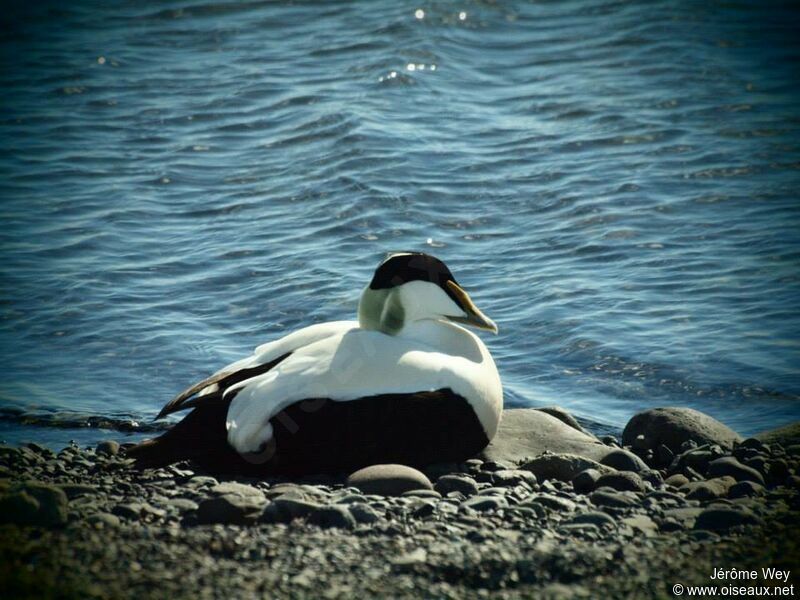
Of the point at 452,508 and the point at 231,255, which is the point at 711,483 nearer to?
the point at 452,508

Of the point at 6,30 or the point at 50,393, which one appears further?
the point at 6,30

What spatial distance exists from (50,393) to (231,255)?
2.68m

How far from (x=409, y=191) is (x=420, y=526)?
632 centimetres

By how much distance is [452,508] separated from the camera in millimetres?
4781

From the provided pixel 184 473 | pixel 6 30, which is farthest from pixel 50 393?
pixel 6 30

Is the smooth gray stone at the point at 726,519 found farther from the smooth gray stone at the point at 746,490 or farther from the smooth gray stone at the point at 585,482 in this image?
the smooth gray stone at the point at 585,482

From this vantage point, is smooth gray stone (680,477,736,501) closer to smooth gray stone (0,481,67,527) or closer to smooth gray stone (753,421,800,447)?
smooth gray stone (753,421,800,447)

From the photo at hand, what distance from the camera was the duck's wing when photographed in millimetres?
5598

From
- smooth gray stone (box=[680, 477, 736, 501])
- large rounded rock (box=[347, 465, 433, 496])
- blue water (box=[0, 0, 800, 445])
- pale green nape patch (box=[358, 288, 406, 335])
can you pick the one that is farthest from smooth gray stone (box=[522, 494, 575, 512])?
blue water (box=[0, 0, 800, 445])

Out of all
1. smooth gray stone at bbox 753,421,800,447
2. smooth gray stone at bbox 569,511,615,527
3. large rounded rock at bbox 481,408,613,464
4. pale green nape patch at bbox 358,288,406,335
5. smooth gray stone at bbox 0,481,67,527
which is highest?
pale green nape patch at bbox 358,288,406,335

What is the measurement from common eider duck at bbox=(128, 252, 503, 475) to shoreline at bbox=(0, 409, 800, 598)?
119mm

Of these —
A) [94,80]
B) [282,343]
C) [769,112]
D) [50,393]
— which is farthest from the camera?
[94,80]

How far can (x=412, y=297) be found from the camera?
5.80 meters

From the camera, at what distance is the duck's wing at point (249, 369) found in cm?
560
